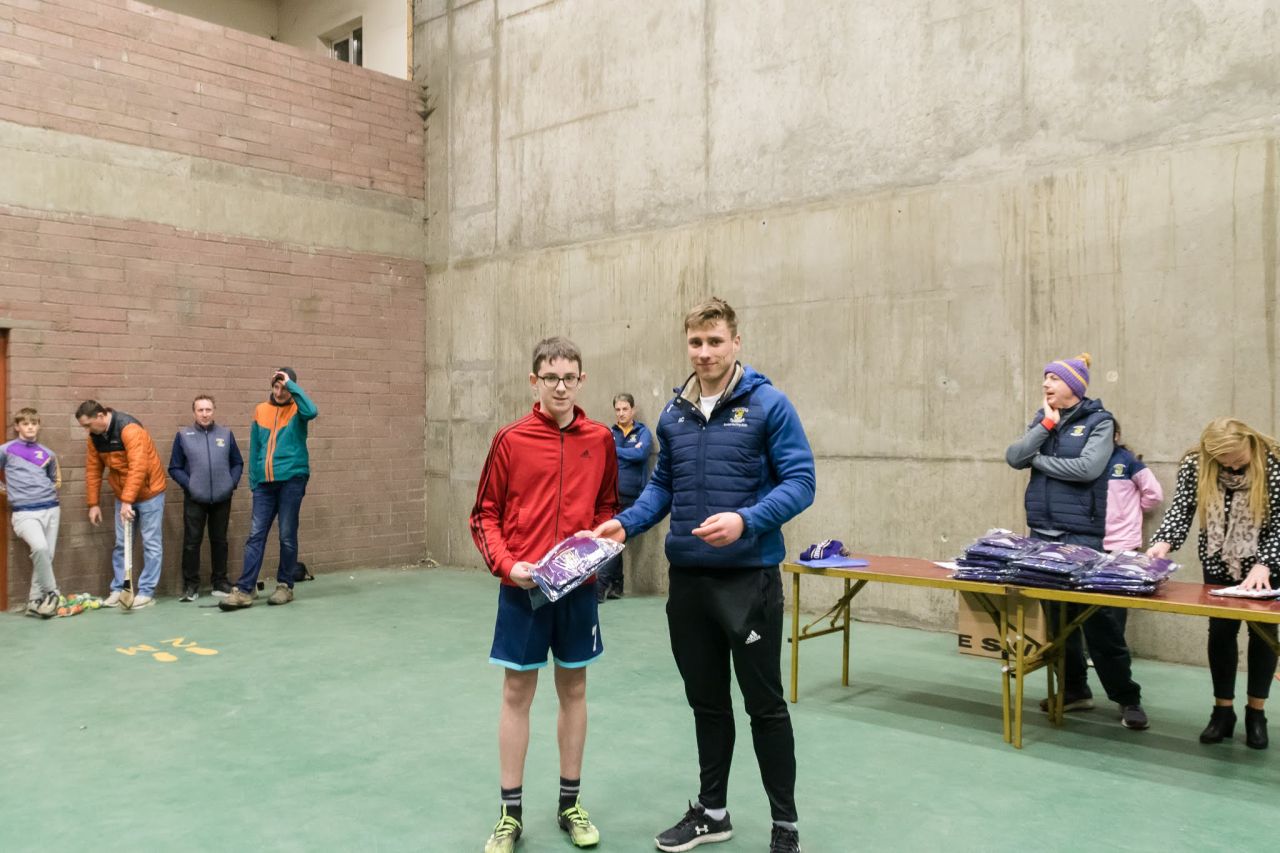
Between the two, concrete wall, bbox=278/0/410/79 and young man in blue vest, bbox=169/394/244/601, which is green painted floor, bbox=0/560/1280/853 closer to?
young man in blue vest, bbox=169/394/244/601

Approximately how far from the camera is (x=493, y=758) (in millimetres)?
4262

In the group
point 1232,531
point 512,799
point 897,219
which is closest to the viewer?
point 512,799

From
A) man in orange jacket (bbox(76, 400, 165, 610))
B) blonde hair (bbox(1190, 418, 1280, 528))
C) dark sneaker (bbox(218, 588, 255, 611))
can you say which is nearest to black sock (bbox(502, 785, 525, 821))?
blonde hair (bbox(1190, 418, 1280, 528))

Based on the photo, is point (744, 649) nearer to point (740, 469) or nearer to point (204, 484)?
point (740, 469)

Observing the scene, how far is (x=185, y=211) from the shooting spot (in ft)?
28.9

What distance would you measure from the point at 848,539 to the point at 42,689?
5252 mm

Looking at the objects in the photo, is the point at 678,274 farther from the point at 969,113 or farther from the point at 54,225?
the point at 54,225

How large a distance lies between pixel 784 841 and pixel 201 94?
8.45 m

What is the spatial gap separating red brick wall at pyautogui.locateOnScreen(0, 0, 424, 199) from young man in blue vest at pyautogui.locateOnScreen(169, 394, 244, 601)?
2456 mm

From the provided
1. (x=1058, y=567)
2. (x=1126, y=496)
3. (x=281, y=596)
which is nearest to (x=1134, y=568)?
(x=1058, y=567)

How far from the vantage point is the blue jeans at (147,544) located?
8.04 m

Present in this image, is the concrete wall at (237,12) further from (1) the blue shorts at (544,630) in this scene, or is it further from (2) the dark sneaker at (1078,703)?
(2) the dark sneaker at (1078,703)

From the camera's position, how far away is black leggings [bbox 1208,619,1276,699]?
4.32m

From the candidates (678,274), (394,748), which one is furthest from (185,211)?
(394,748)
